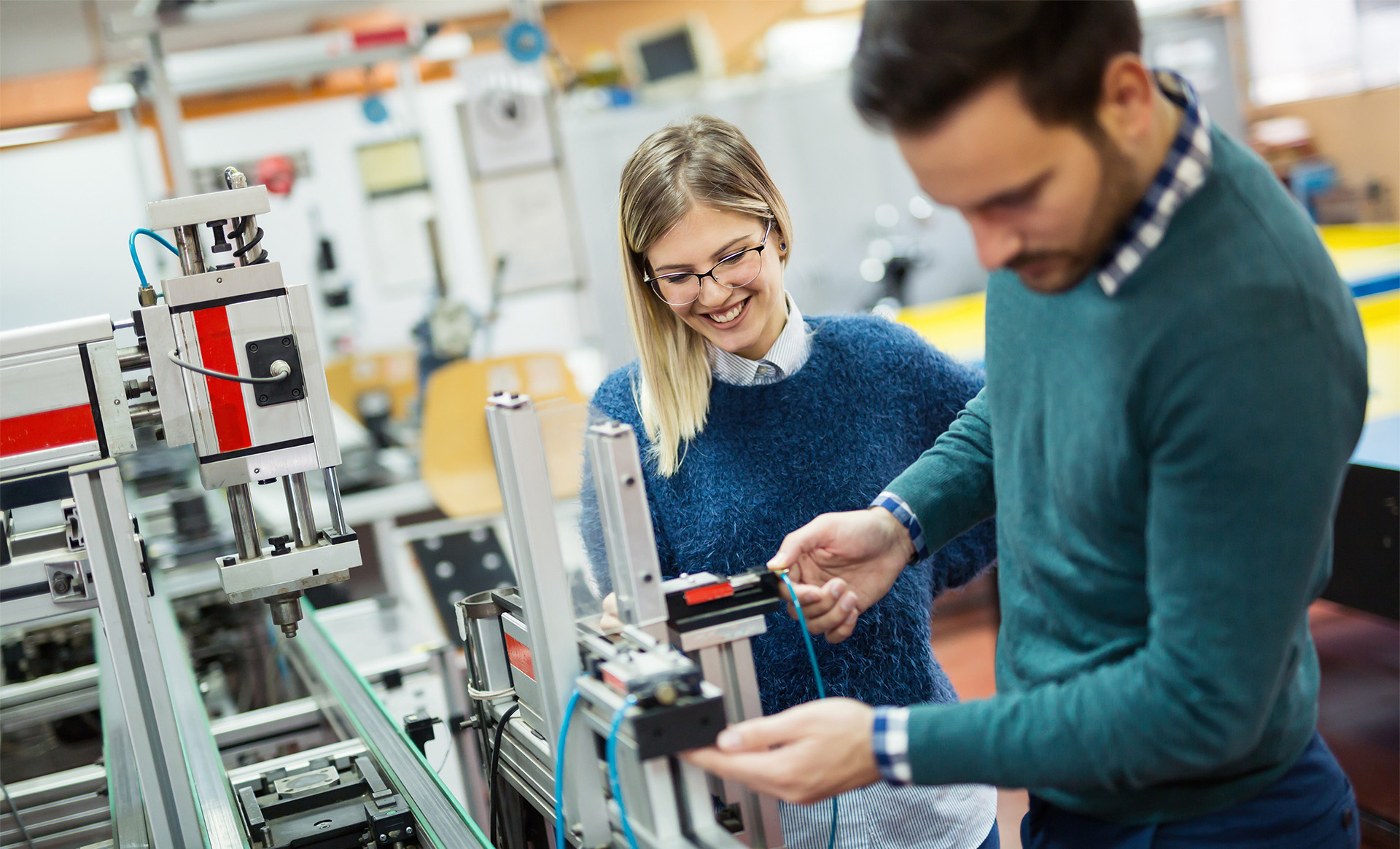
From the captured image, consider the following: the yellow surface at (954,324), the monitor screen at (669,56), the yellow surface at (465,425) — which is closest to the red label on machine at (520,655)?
the yellow surface at (954,324)

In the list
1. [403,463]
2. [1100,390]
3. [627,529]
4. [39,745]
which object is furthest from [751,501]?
[403,463]

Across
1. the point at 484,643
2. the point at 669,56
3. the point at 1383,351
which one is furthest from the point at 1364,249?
the point at 484,643

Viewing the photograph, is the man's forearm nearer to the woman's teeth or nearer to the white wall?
the woman's teeth

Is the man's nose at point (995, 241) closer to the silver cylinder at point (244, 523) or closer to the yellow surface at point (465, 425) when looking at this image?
the silver cylinder at point (244, 523)

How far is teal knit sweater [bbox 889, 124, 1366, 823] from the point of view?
0.68 metres

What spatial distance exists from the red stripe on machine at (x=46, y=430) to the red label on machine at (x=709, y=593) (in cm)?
65

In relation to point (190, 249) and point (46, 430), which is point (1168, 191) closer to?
point (190, 249)

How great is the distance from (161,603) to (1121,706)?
2.06 metres

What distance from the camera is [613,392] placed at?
145cm

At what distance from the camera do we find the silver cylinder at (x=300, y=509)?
1238mm

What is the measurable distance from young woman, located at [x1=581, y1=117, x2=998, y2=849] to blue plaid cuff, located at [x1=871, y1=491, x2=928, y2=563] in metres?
0.21

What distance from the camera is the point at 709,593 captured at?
978 millimetres

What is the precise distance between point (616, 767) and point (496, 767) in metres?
0.42

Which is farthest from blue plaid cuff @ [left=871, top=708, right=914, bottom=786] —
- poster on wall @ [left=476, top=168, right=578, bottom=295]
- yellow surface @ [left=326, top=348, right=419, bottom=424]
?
yellow surface @ [left=326, top=348, right=419, bottom=424]
